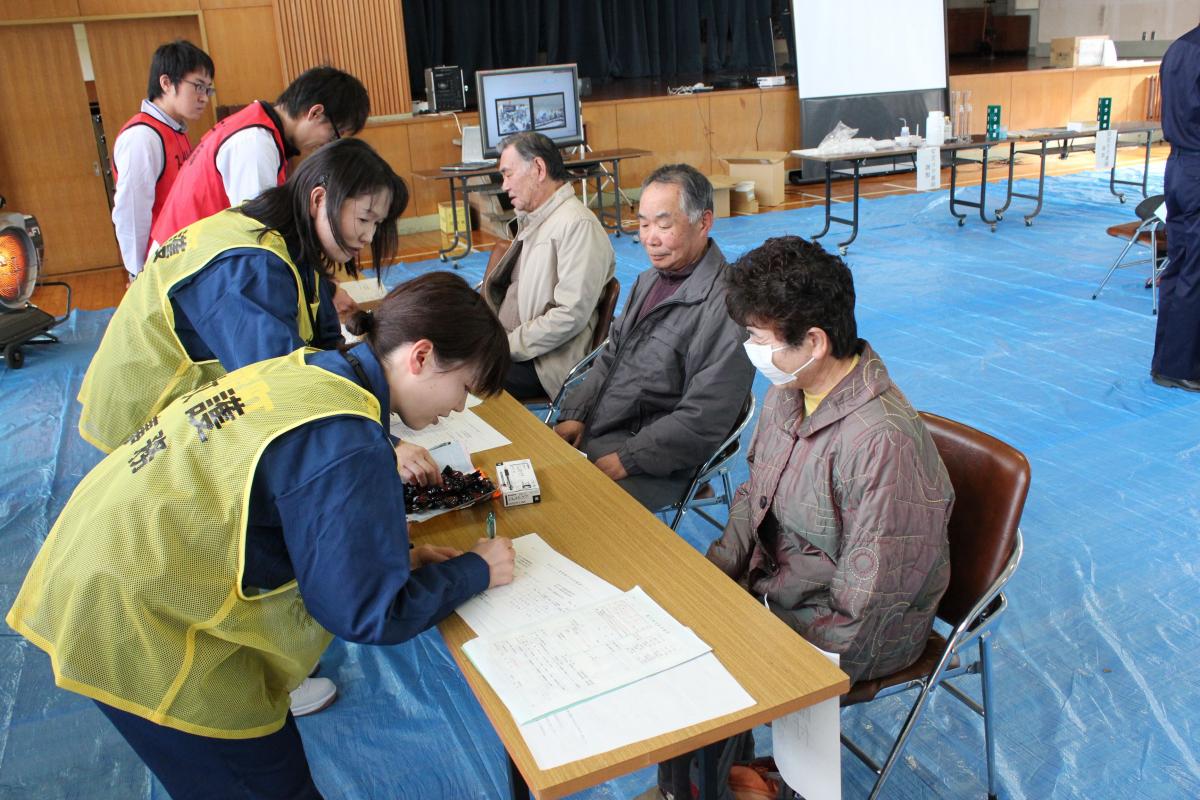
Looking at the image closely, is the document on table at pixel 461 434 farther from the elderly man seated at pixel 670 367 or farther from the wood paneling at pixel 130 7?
the wood paneling at pixel 130 7

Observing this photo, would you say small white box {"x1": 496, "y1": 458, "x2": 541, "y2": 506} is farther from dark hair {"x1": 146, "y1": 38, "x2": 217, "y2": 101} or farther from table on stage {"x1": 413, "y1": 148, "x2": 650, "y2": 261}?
table on stage {"x1": 413, "y1": 148, "x2": 650, "y2": 261}

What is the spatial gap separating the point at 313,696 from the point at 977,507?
63.7 inches

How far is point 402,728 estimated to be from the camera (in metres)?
2.29

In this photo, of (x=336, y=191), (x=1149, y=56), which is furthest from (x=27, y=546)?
(x=1149, y=56)

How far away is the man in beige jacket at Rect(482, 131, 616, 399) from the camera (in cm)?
311

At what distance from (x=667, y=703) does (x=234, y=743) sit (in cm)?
63

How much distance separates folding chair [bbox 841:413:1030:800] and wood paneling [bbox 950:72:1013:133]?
359 inches

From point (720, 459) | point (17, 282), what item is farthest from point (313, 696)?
point (17, 282)

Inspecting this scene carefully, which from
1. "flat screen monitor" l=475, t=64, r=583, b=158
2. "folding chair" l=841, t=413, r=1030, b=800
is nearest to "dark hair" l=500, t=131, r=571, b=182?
"folding chair" l=841, t=413, r=1030, b=800

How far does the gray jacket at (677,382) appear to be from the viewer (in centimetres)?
241

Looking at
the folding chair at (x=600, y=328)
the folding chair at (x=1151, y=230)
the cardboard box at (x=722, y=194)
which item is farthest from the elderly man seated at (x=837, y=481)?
the cardboard box at (x=722, y=194)

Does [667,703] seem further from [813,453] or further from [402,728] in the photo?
[402,728]

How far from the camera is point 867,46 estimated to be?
30.2 ft

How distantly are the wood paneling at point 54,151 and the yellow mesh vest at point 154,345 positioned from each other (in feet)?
21.4
